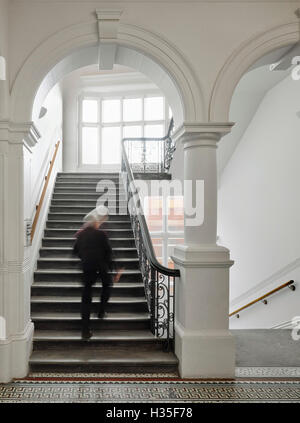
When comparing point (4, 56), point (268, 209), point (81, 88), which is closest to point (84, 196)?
point (268, 209)

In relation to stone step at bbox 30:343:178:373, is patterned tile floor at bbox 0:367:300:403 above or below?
below

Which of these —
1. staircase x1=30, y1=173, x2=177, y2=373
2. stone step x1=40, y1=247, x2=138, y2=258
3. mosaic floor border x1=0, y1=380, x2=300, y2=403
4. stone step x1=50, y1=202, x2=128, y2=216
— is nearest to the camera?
mosaic floor border x1=0, y1=380, x2=300, y2=403

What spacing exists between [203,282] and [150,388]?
1.24 meters

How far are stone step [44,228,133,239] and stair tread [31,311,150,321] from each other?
1928mm

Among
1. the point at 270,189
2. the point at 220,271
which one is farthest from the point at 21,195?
the point at 270,189

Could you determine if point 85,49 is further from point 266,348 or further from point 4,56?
point 266,348

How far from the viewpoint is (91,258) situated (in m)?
4.39

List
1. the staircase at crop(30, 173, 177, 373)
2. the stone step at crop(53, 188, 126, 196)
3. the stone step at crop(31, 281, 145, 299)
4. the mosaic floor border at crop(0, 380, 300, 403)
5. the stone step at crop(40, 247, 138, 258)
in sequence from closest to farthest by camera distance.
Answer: the mosaic floor border at crop(0, 380, 300, 403) → the staircase at crop(30, 173, 177, 373) → the stone step at crop(31, 281, 145, 299) → the stone step at crop(40, 247, 138, 258) → the stone step at crop(53, 188, 126, 196)

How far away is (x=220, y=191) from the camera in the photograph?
1014 cm

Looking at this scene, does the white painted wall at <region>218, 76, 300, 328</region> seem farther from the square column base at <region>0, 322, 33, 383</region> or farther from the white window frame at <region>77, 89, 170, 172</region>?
the square column base at <region>0, 322, 33, 383</region>

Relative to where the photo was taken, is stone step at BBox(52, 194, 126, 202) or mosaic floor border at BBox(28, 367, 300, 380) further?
stone step at BBox(52, 194, 126, 202)

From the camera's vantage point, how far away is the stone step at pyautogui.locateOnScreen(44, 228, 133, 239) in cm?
660

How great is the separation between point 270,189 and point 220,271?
359 centimetres

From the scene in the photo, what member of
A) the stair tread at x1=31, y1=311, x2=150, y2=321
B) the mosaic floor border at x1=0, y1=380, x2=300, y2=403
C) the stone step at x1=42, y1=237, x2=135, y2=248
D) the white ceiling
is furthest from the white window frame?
the mosaic floor border at x1=0, y1=380, x2=300, y2=403
